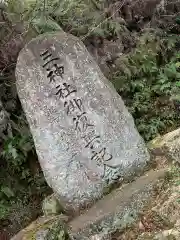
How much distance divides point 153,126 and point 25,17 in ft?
9.56

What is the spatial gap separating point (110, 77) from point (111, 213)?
10.5 ft

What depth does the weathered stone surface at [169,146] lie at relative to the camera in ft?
16.9

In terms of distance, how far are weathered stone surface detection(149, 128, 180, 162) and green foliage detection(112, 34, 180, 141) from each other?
1.05 m

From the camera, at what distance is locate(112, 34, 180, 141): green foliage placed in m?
6.72

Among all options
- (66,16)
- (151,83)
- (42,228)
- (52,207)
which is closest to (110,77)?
(151,83)

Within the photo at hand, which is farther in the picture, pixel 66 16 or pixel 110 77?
pixel 66 16

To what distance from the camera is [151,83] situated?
23.8 feet

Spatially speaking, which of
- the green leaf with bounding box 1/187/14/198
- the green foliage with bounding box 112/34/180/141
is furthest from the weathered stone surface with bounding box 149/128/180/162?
the green leaf with bounding box 1/187/14/198

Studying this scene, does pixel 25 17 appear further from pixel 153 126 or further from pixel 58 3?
pixel 153 126

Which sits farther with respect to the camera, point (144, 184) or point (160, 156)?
point (160, 156)

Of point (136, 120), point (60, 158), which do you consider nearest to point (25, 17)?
point (136, 120)

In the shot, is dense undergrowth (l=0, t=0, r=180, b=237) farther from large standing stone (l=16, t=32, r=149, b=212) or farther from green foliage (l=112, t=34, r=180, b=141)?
large standing stone (l=16, t=32, r=149, b=212)

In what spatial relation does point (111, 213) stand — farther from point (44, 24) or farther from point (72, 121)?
point (44, 24)

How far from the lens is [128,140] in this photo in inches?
205
